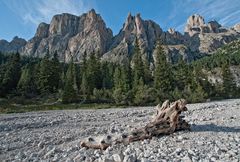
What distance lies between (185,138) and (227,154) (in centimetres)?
374

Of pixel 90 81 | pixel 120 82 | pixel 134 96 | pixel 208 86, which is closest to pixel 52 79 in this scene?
pixel 90 81

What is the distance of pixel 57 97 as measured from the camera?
6819cm

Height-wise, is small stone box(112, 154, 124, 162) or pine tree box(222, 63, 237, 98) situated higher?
pine tree box(222, 63, 237, 98)

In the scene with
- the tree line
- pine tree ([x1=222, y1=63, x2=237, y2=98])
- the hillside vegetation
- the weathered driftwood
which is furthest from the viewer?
pine tree ([x1=222, y1=63, x2=237, y2=98])

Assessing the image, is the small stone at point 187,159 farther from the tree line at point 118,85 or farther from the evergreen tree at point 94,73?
the evergreen tree at point 94,73

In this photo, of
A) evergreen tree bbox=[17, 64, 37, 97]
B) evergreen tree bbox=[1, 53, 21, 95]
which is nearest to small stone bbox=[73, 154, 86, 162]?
evergreen tree bbox=[17, 64, 37, 97]

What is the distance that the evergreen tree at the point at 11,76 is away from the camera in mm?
73169

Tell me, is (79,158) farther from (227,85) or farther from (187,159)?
(227,85)

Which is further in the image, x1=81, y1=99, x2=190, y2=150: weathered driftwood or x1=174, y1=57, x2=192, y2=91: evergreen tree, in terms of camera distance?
x1=174, y1=57, x2=192, y2=91: evergreen tree

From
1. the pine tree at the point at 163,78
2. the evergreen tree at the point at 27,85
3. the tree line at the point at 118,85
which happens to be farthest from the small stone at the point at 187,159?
the evergreen tree at the point at 27,85

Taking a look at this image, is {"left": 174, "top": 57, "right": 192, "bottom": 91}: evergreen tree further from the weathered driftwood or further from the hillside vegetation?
the weathered driftwood

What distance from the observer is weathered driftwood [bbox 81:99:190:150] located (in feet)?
46.3

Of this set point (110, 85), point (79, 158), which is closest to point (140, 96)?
point (110, 85)

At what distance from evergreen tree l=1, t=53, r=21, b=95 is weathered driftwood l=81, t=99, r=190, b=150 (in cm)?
6232
